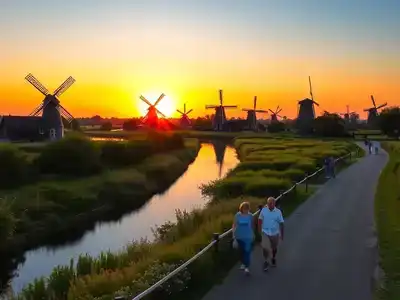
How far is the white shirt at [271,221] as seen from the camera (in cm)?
1316

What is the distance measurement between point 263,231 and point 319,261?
80.3 inches

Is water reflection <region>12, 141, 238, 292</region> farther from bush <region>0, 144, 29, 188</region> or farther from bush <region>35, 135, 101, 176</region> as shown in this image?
bush <region>0, 144, 29, 188</region>

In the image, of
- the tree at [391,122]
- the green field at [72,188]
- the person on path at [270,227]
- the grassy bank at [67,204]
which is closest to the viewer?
the person on path at [270,227]

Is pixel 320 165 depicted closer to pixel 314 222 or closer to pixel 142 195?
pixel 142 195

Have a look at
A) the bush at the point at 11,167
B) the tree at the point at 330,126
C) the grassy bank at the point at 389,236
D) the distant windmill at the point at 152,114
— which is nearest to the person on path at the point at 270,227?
the grassy bank at the point at 389,236

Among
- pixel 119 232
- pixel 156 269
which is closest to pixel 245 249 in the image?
pixel 156 269

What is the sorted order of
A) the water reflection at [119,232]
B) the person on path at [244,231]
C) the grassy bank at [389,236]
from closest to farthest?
the grassy bank at [389,236], the person on path at [244,231], the water reflection at [119,232]

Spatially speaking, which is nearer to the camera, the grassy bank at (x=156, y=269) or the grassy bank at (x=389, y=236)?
the grassy bank at (x=156, y=269)

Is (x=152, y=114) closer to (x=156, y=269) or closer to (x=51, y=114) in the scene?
(x=51, y=114)

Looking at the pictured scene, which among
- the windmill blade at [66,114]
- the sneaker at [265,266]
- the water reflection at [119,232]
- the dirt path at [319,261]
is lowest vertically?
the water reflection at [119,232]

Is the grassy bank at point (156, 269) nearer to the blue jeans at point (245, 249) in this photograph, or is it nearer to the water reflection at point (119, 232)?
the blue jeans at point (245, 249)

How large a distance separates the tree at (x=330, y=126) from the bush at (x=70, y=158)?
62.6 meters

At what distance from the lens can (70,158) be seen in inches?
1865

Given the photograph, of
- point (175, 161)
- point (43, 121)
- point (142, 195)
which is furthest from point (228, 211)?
point (43, 121)
